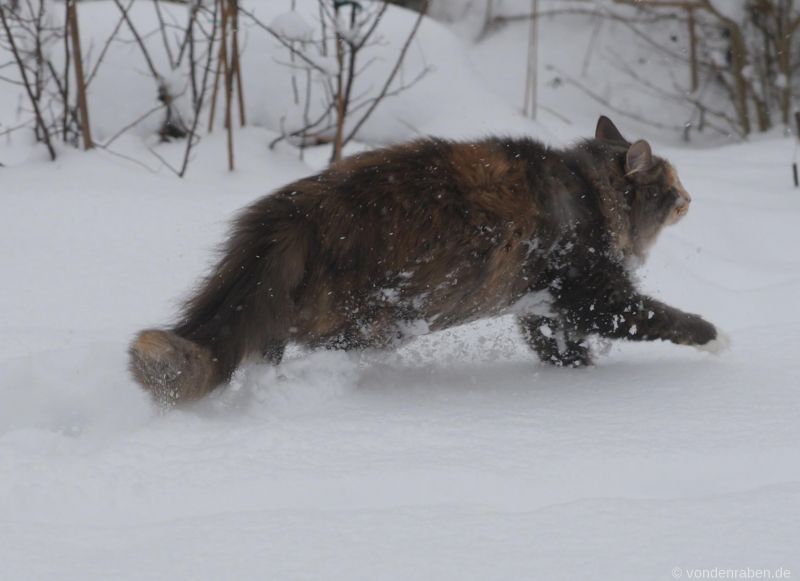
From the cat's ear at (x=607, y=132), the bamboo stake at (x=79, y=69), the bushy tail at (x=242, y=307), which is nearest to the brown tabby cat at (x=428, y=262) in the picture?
the bushy tail at (x=242, y=307)

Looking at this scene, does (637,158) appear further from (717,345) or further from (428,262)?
(428,262)

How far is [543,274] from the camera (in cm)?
331

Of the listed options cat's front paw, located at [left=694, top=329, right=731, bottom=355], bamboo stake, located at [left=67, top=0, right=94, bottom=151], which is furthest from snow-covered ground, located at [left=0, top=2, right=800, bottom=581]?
bamboo stake, located at [left=67, top=0, right=94, bottom=151]

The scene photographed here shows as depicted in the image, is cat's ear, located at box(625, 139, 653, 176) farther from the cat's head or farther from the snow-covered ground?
the snow-covered ground

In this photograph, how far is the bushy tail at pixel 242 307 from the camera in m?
2.78

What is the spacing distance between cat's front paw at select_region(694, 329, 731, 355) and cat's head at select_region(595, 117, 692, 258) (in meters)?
0.40

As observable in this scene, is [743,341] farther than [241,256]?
Yes

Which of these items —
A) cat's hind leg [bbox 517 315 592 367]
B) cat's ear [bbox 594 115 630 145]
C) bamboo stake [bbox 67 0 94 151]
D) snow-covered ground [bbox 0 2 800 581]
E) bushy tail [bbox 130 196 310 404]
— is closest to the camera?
snow-covered ground [bbox 0 2 800 581]

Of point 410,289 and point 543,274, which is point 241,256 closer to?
point 410,289

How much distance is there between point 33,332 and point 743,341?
2.54 meters

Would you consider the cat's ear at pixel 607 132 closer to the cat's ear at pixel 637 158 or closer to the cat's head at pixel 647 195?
the cat's head at pixel 647 195

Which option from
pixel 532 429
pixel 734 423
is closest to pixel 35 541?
pixel 532 429

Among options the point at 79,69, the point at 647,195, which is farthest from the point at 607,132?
the point at 79,69

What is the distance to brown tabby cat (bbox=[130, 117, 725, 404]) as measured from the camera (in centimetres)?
287
